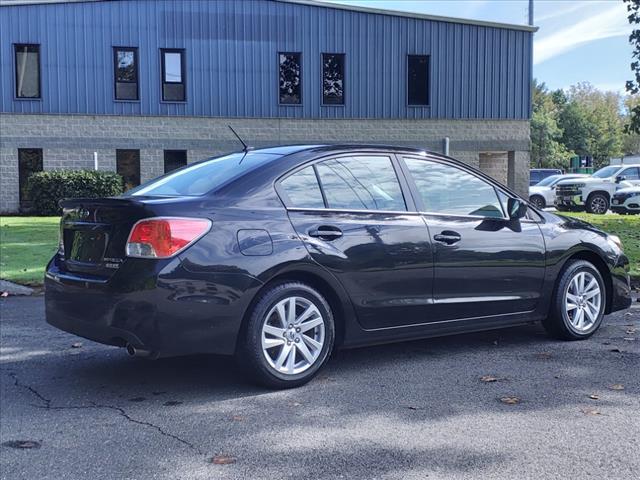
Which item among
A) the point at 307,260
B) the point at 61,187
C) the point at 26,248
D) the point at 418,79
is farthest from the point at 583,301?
the point at 418,79

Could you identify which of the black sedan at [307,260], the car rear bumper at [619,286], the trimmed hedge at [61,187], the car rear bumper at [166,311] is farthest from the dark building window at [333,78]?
the car rear bumper at [166,311]

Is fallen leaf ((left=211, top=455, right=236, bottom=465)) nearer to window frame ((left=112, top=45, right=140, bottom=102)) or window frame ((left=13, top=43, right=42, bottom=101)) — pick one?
window frame ((left=112, top=45, right=140, bottom=102))

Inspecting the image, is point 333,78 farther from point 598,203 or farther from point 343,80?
point 598,203

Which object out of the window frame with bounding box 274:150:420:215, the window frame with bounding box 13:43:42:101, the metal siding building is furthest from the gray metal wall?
the window frame with bounding box 274:150:420:215

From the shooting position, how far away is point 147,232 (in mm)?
4129

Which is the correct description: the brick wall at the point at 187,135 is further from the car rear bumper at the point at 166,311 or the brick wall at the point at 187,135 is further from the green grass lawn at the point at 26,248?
the car rear bumper at the point at 166,311

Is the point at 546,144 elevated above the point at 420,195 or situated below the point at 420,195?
above

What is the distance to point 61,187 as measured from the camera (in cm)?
2134

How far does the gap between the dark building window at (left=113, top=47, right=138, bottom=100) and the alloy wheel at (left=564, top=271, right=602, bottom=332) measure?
2006 cm

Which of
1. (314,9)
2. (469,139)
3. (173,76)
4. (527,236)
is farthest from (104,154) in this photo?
(527,236)

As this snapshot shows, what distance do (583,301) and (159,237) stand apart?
3.80 m

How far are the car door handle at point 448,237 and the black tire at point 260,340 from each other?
1.05 meters

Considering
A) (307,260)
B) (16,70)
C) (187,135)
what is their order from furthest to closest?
1. (187,135)
2. (16,70)
3. (307,260)

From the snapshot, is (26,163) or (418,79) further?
(418,79)
